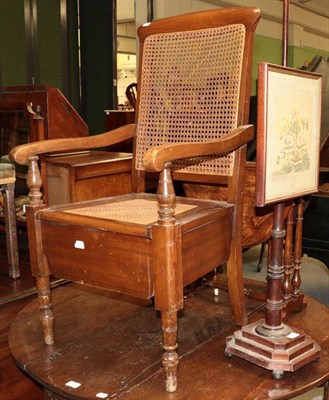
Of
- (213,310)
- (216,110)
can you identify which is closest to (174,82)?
(216,110)

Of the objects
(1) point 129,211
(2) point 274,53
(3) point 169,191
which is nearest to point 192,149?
(3) point 169,191

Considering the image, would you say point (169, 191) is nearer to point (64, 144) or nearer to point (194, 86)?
point (64, 144)

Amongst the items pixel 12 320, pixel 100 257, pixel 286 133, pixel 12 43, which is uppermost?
pixel 12 43

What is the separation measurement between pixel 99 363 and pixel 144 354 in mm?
142

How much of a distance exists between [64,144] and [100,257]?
46 centimetres

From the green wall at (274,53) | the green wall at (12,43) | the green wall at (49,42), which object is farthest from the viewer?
the green wall at (274,53)

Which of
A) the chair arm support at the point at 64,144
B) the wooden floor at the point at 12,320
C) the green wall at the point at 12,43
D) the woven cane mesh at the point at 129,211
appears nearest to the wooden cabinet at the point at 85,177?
the wooden floor at the point at 12,320

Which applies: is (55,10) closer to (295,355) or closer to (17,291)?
(17,291)

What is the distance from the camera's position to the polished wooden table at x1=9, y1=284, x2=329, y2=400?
1392 mm

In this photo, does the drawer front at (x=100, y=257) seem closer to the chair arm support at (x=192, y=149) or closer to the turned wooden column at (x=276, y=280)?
the chair arm support at (x=192, y=149)

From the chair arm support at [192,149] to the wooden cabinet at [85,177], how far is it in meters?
1.03

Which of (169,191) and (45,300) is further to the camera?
(45,300)

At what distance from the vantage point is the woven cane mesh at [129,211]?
4.75 feet

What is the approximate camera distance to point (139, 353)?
1.60 m
